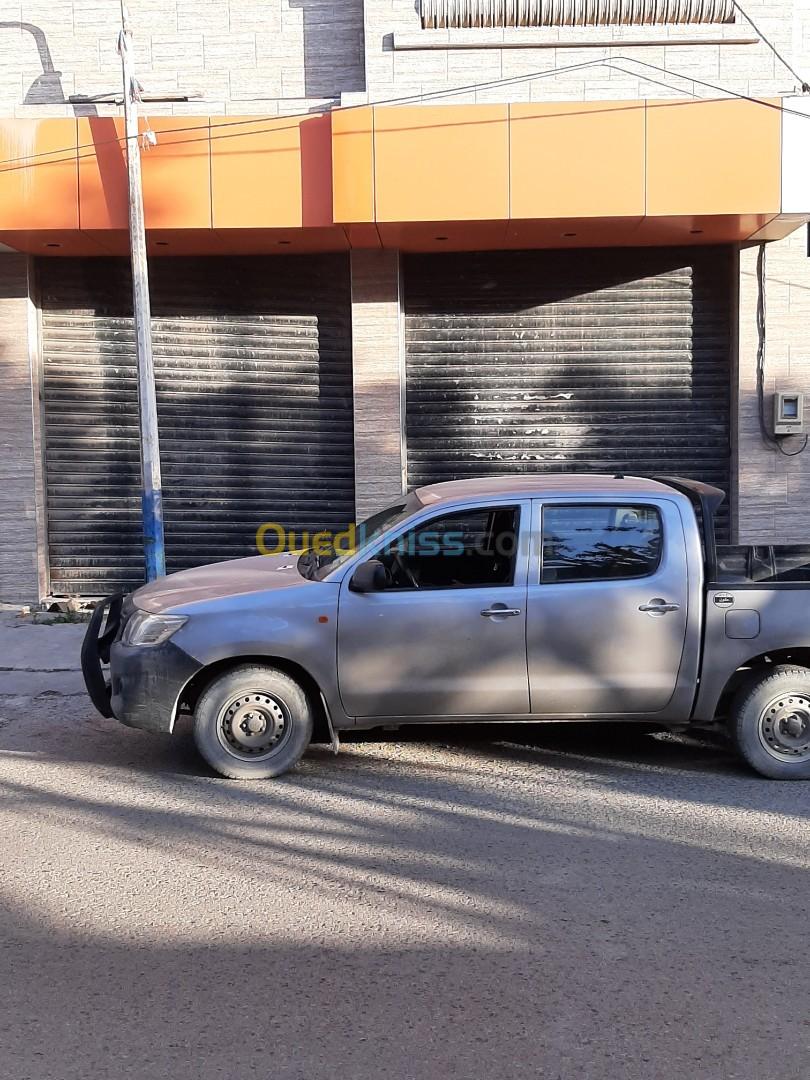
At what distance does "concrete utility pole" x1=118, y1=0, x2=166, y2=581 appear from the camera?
10.9 m

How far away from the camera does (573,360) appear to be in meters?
13.0

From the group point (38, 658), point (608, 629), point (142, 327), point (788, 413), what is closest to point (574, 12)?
point (788, 413)

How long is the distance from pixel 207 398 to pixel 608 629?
7.65m

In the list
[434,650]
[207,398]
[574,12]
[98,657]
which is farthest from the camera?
[207,398]

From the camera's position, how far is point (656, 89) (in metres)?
12.0

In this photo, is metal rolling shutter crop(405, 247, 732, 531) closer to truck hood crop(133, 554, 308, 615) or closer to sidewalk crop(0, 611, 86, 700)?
sidewalk crop(0, 611, 86, 700)

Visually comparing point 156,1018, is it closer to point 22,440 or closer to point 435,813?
point 435,813

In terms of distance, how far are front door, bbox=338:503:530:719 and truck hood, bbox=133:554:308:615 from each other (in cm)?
52

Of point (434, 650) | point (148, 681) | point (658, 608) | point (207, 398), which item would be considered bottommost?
point (148, 681)

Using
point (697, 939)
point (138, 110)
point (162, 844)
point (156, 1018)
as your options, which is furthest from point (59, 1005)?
point (138, 110)

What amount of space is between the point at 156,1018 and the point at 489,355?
32.9ft

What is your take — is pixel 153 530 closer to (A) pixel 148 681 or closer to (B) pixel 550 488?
(A) pixel 148 681

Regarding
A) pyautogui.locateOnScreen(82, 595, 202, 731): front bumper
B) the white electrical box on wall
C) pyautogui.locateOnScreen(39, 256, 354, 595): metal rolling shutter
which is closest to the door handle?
pyautogui.locateOnScreen(82, 595, 202, 731): front bumper

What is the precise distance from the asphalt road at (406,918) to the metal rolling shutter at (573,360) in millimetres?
6333
